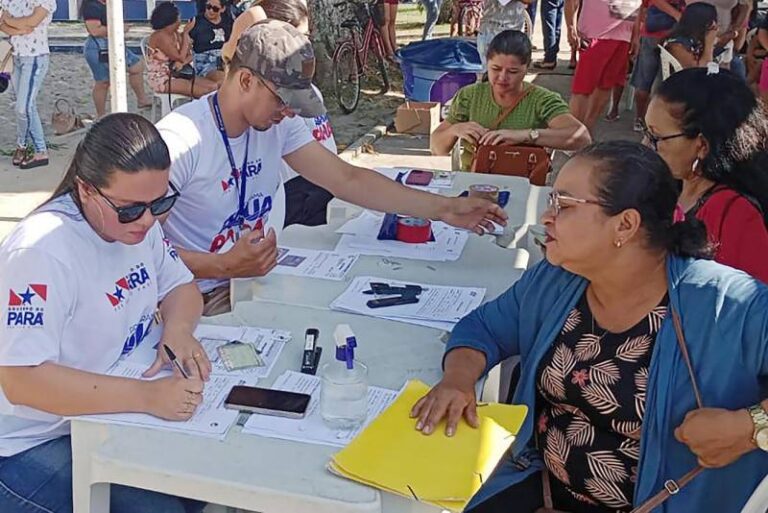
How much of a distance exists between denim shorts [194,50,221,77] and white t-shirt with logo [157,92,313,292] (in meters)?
5.26

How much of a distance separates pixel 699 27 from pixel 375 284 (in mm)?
4300

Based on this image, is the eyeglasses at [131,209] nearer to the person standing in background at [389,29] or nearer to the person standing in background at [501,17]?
the person standing in background at [501,17]

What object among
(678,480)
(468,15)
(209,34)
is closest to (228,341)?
(678,480)

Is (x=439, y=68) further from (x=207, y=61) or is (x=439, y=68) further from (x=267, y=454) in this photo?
(x=267, y=454)

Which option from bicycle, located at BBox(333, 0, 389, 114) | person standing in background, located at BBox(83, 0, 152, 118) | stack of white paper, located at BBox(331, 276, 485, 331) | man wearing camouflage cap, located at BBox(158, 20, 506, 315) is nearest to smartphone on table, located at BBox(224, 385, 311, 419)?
stack of white paper, located at BBox(331, 276, 485, 331)

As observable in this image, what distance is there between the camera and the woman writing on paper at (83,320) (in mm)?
1911

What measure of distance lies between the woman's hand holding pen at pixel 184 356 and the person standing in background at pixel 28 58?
5.23 metres

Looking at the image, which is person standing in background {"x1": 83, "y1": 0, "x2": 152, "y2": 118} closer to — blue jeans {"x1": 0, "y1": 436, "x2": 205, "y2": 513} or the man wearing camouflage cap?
the man wearing camouflage cap

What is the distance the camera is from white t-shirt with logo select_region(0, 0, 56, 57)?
6.64m

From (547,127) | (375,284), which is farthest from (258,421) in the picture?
(547,127)

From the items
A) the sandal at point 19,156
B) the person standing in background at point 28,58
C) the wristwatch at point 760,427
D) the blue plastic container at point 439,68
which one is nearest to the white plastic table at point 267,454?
the wristwatch at point 760,427

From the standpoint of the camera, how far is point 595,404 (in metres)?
2.04

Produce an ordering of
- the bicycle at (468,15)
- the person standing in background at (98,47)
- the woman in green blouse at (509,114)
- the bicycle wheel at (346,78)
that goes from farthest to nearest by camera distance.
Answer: the bicycle at (468,15) → the bicycle wheel at (346,78) → the person standing in background at (98,47) → the woman in green blouse at (509,114)

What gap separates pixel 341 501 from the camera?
1.68m
